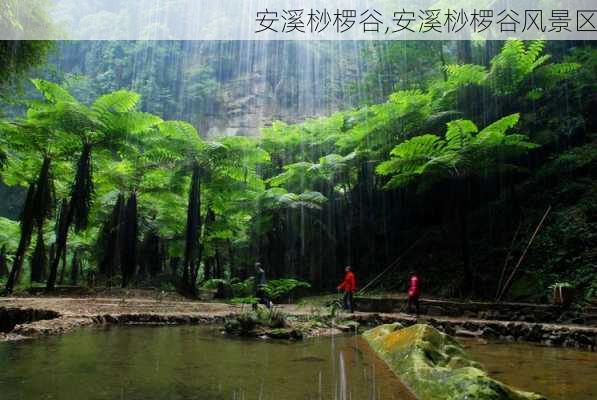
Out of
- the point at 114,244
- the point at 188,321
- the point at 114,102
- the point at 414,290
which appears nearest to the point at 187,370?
the point at 188,321

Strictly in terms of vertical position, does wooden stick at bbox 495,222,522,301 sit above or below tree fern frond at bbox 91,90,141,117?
below

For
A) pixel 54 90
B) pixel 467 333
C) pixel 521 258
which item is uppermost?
pixel 54 90

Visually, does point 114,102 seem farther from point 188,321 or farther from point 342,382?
point 342,382

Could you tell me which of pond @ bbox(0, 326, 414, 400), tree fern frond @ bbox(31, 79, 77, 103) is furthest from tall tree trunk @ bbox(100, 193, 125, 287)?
pond @ bbox(0, 326, 414, 400)

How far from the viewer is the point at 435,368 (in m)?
3.63

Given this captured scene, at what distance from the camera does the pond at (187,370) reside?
340 cm

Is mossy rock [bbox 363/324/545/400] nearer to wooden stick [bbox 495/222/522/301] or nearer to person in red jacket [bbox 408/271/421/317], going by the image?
person in red jacket [bbox 408/271/421/317]

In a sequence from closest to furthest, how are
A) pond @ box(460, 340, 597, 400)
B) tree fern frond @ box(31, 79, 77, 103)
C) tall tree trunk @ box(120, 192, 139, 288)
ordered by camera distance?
1. pond @ box(460, 340, 597, 400)
2. tree fern frond @ box(31, 79, 77, 103)
3. tall tree trunk @ box(120, 192, 139, 288)

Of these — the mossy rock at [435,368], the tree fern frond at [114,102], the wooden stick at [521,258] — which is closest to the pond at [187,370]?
the mossy rock at [435,368]

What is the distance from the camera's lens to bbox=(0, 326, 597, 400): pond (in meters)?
3.44

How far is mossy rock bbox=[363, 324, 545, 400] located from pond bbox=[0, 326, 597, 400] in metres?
0.16

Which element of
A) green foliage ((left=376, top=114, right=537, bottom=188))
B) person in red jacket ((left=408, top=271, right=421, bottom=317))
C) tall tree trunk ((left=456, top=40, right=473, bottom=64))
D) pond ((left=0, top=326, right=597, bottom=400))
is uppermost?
tall tree trunk ((left=456, top=40, right=473, bottom=64))

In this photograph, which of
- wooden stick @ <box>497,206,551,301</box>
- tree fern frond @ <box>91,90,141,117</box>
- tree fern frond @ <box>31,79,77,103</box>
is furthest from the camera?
tree fern frond @ <box>91,90,141,117</box>

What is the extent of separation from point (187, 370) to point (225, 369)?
368 mm
